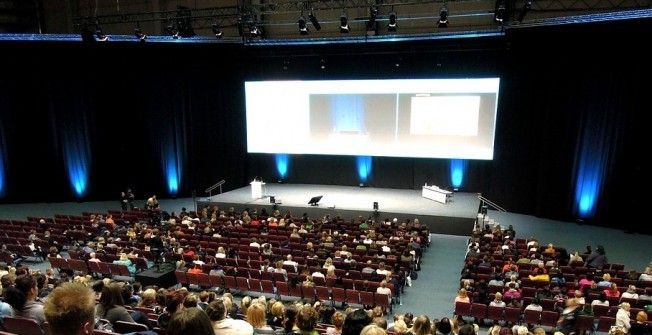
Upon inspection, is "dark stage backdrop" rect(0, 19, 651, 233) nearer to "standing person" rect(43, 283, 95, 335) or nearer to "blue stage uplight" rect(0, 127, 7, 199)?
"blue stage uplight" rect(0, 127, 7, 199)

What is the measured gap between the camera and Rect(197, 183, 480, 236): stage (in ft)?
57.6

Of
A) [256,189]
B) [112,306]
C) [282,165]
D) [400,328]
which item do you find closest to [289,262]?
[400,328]

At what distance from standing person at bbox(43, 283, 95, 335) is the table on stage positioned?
18.7 meters

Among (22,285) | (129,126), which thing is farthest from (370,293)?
(129,126)

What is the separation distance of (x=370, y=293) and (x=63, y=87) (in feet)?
68.3

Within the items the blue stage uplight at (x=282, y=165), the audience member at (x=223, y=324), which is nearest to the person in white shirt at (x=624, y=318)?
the audience member at (x=223, y=324)

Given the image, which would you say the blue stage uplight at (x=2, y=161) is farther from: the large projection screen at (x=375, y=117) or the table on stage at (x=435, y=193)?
the table on stage at (x=435, y=193)

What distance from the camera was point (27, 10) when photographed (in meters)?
22.5

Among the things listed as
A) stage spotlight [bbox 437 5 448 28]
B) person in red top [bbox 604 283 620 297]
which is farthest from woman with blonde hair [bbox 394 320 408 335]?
stage spotlight [bbox 437 5 448 28]

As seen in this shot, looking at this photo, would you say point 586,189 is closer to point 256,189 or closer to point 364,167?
point 364,167

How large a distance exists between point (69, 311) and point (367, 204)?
17954 millimetres

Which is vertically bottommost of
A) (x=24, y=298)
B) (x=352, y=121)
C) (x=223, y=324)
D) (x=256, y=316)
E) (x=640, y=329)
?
(x=640, y=329)

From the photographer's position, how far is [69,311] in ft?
6.91

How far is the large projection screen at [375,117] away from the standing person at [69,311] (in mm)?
19766
